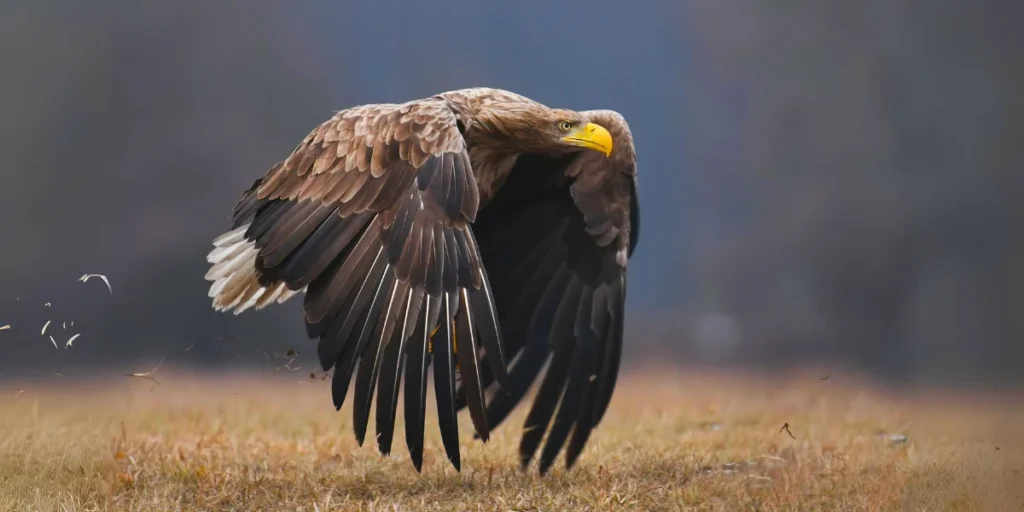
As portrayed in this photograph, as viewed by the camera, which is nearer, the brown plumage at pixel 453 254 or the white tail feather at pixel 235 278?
the brown plumage at pixel 453 254

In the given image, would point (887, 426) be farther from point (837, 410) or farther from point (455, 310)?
point (455, 310)

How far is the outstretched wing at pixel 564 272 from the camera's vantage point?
4.79m

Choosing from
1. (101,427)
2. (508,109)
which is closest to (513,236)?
(508,109)

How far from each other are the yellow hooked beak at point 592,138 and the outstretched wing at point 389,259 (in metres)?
0.69

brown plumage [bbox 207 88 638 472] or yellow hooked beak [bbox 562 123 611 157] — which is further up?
yellow hooked beak [bbox 562 123 611 157]

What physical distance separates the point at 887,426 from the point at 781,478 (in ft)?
4.64

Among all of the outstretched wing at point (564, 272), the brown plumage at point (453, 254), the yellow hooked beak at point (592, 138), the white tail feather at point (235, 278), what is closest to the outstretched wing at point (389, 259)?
the brown plumage at point (453, 254)

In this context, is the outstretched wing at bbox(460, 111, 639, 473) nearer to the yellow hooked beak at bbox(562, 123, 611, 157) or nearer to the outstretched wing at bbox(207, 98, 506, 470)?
the yellow hooked beak at bbox(562, 123, 611, 157)

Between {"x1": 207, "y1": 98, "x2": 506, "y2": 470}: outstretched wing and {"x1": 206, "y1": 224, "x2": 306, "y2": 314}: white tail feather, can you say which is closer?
{"x1": 207, "y1": 98, "x2": 506, "y2": 470}: outstretched wing

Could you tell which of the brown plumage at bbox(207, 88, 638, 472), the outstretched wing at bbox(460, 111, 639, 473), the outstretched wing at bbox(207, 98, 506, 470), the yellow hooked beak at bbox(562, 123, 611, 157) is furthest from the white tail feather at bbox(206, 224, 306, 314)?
the yellow hooked beak at bbox(562, 123, 611, 157)

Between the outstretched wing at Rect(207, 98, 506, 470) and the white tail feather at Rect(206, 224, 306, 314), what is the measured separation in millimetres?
480

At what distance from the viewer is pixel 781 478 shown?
4266 mm

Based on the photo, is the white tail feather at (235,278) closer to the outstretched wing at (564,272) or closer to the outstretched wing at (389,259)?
the outstretched wing at (389,259)

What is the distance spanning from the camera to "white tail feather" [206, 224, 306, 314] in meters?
4.82
